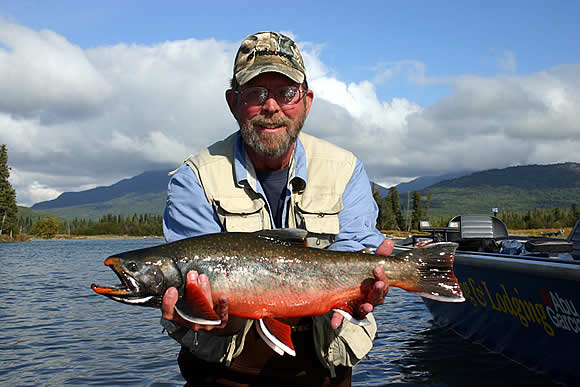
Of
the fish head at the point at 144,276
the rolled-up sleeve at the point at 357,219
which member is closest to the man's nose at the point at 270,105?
the rolled-up sleeve at the point at 357,219

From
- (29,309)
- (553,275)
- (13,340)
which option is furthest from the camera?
(29,309)

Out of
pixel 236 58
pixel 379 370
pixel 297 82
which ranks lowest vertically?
pixel 379 370

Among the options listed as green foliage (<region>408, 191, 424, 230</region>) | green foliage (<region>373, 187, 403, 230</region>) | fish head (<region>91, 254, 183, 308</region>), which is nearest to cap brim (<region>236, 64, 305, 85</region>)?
fish head (<region>91, 254, 183, 308</region>)

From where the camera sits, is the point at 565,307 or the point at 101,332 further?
the point at 101,332

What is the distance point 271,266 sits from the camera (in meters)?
3.23

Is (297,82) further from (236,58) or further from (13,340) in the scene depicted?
(13,340)

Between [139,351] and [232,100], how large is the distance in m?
7.55

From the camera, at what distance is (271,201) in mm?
4289

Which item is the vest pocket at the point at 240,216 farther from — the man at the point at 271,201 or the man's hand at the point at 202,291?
the man's hand at the point at 202,291

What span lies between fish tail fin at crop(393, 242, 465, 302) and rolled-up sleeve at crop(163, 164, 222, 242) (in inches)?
61.2

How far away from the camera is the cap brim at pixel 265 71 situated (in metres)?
3.81

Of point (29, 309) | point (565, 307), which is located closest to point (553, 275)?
point (565, 307)

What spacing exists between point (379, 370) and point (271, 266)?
19.2 feet

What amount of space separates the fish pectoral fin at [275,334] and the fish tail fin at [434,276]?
824 millimetres
